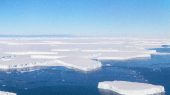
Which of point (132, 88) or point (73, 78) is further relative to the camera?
point (73, 78)

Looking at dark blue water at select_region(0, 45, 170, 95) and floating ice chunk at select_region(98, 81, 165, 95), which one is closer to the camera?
floating ice chunk at select_region(98, 81, 165, 95)

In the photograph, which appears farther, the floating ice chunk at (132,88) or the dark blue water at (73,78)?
the dark blue water at (73,78)

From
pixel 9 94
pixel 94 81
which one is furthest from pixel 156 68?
pixel 9 94

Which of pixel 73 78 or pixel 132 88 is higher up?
pixel 132 88

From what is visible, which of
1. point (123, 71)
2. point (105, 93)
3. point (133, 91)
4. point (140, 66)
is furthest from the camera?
point (140, 66)

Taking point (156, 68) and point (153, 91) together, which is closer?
point (153, 91)

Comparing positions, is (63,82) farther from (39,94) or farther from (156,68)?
(156,68)

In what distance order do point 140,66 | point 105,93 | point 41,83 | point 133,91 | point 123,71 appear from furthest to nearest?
point 140,66 < point 123,71 < point 41,83 < point 105,93 < point 133,91

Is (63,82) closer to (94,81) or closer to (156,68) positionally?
(94,81)
